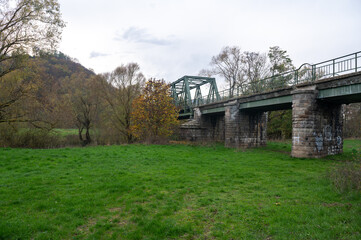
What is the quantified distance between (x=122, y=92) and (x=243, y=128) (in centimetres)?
1427

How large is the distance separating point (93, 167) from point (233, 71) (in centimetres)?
2823

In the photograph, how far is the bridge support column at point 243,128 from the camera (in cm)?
2125

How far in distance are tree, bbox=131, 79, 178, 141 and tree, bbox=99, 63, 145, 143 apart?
3.45 m

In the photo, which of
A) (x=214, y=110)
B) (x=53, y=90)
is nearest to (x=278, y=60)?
(x=214, y=110)

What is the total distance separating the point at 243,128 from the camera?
21578mm

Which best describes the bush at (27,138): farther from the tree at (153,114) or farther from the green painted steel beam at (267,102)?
the green painted steel beam at (267,102)

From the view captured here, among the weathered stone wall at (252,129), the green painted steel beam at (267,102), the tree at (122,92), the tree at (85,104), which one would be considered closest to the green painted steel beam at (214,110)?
the weathered stone wall at (252,129)

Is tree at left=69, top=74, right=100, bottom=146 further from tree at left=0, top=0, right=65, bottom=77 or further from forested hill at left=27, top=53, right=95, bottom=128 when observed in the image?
tree at left=0, top=0, right=65, bottom=77

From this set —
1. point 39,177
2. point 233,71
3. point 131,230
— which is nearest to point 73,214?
point 131,230

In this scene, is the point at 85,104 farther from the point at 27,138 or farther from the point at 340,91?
the point at 340,91

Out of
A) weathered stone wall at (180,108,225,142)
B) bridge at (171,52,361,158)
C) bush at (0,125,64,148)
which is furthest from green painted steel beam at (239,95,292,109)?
bush at (0,125,64,148)

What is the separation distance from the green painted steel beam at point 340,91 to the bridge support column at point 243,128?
27.4ft

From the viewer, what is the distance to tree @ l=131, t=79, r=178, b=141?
22016 millimetres

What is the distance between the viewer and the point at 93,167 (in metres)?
9.73
